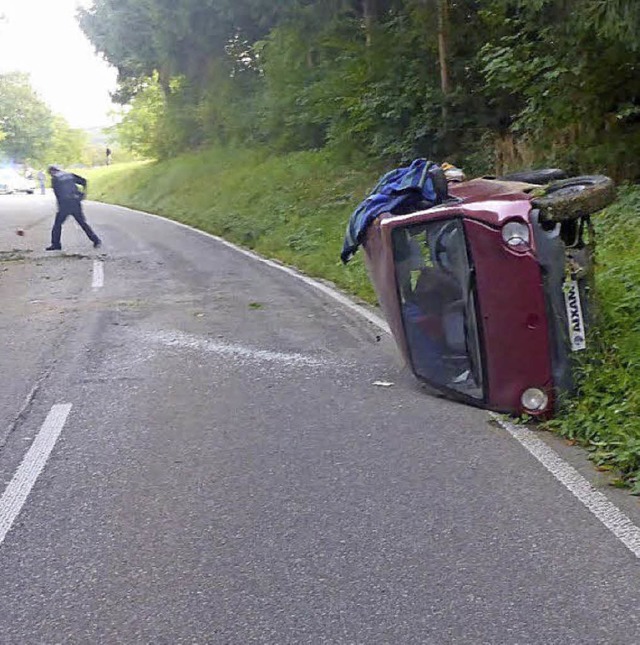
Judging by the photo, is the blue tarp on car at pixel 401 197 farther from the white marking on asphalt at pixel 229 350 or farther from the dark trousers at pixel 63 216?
the dark trousers at pixel 63 216

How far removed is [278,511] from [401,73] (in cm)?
1646

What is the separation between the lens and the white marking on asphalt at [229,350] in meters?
7.76

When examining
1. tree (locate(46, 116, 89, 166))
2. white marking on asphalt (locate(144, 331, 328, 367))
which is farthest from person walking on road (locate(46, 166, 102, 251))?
tree (locate(46, 116, 89, 166))

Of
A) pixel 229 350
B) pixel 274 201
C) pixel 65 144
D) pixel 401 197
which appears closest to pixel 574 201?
pixel 401 197

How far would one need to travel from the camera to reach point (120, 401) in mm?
6719

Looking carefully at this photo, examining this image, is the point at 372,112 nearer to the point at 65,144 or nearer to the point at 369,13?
the point at 369,13

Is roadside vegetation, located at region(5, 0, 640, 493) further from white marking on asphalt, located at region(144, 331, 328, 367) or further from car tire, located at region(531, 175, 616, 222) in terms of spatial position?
white marking on asphalt, located at region(144, 331, 328, 367)

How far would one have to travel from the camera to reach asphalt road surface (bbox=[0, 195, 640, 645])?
347cm

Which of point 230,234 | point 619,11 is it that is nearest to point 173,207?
point 230,234

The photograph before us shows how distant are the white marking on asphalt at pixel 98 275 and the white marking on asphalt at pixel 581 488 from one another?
861 cm

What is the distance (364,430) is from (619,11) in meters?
6.25

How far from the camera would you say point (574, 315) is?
5602 mm

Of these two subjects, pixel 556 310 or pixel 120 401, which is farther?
Answer: pixel 120 401

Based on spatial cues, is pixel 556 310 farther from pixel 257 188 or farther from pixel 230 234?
pixel 257 188
